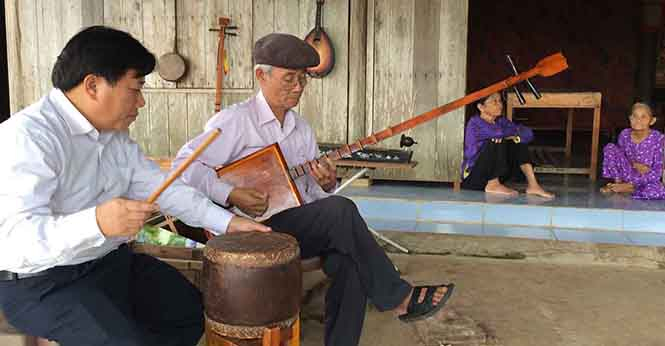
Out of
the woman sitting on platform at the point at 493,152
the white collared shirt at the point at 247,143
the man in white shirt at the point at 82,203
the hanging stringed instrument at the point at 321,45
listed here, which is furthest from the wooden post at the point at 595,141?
the man in white shirt at the point at 82,203

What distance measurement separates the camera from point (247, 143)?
2.83 meters

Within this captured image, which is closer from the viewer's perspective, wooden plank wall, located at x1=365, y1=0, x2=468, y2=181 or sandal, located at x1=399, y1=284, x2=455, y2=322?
sandal, located at x1=399, y1=284, x2=455, y2=322

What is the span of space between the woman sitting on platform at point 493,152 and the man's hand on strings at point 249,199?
3073 mm

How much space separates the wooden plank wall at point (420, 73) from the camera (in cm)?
534

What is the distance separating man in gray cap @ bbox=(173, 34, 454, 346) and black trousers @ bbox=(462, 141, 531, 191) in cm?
276

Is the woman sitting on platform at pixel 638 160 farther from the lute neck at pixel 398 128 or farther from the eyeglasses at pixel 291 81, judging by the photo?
the eyeglasses at pixel 291 81

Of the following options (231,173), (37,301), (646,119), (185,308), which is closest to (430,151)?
(646,119)

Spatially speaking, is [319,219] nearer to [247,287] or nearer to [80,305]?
[247,287]

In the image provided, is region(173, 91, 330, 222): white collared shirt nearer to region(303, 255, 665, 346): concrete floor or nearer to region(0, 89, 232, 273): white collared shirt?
region(0, 89, 232, 273): white collared shirt

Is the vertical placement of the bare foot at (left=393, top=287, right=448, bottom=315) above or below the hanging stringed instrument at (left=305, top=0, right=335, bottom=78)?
below

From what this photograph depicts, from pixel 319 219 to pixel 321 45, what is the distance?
3.08 m

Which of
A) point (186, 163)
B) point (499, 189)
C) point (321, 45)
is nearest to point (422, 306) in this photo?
point (186, 163)

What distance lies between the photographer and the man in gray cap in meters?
2.57

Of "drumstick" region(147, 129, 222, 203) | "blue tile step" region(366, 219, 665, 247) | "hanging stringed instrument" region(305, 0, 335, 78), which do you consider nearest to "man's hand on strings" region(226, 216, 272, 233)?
"drumstick" region(147, 129, 222, 203)
